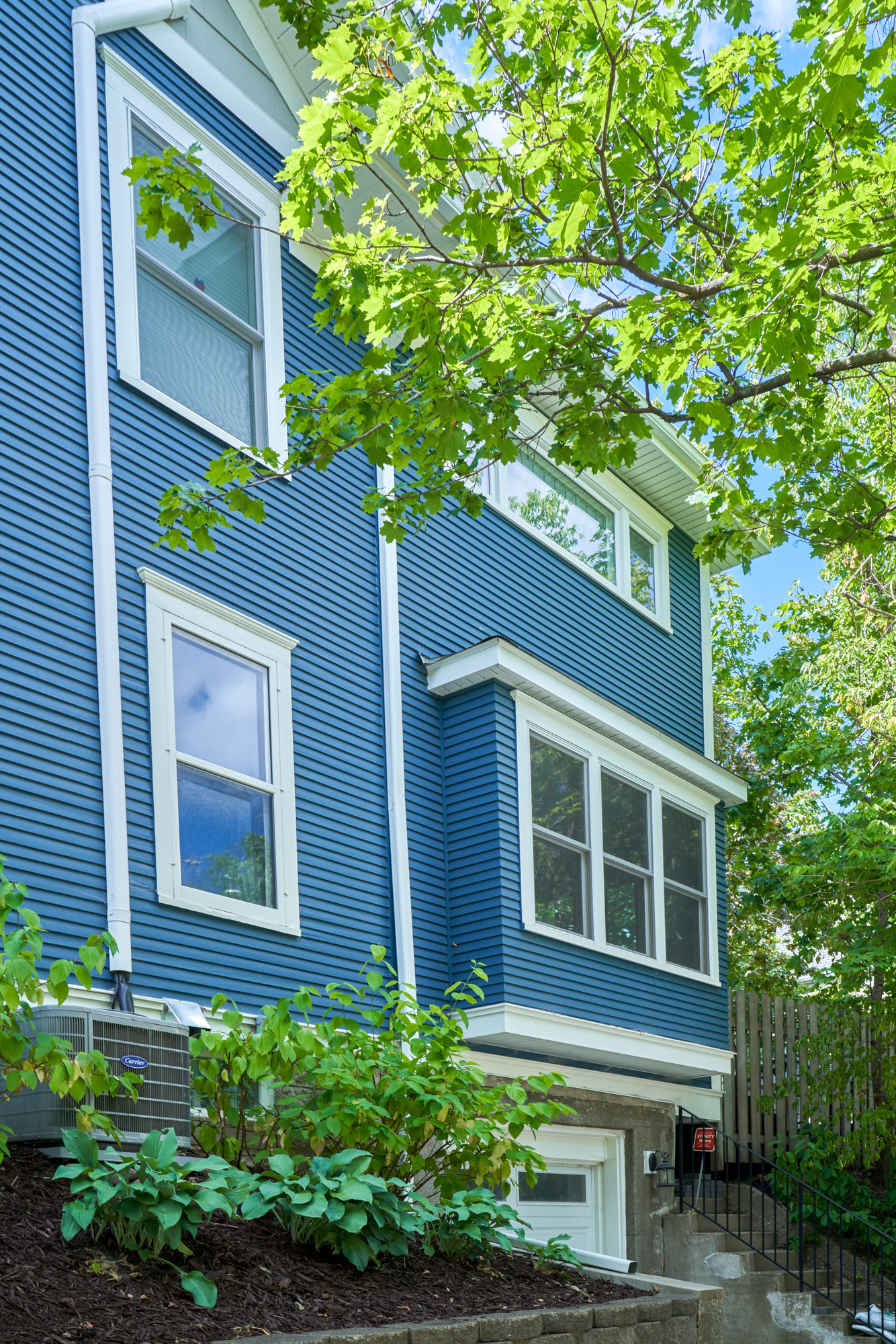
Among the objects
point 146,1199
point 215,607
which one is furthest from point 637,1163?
point 146,1199

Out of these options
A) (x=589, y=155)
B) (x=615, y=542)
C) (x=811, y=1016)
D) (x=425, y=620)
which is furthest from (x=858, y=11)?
(x=811, y=1016)

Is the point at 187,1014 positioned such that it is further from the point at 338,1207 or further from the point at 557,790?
the point at 557,790

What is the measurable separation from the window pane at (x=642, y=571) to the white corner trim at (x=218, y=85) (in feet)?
18.6

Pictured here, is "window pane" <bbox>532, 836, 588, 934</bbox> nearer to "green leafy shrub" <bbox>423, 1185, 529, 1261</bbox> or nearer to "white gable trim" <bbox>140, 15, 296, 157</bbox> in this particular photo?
"green leafy shrub" <bbox>423, 1185, 529, 1261</bbox>

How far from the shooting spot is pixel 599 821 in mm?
10312

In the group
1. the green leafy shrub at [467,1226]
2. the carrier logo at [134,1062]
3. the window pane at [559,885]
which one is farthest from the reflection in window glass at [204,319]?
the green leafy shrub at [467,1226]

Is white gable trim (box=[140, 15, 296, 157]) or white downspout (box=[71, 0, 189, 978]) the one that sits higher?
white gable trim (box=[140, 15, 296, 157])

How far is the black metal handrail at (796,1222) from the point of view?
9.95m

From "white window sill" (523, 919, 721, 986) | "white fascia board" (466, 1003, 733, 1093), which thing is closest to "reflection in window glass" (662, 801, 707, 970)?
"white window sill" (523, 919, 721, 986)

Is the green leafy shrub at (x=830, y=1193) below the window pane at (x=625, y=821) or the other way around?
below

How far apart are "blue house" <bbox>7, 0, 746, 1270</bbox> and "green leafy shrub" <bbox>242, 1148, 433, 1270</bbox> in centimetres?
166

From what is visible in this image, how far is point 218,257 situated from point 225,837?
3950 millimetres

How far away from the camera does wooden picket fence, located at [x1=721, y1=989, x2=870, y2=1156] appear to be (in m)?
12.9

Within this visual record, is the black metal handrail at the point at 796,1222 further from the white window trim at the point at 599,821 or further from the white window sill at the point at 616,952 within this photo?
the white window trim at the point at 599,821
